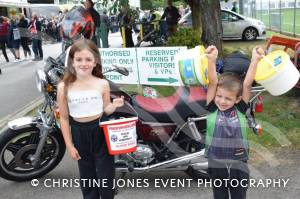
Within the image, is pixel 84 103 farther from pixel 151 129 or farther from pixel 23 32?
pixel 23 32

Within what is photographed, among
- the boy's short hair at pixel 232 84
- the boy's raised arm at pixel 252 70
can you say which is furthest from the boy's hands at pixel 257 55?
the boy's short hair at pixel 232 84

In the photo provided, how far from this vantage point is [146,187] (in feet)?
12.4

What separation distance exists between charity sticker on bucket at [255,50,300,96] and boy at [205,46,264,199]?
0.07m

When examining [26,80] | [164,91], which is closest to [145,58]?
[164,91]

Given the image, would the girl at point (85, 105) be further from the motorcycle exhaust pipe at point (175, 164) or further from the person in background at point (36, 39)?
the person in background at point (36, 39)

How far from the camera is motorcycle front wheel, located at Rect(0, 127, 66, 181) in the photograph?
382 centimetres

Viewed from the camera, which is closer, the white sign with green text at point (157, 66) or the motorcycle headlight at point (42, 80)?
the motorcycle headlight at point (42, 80)

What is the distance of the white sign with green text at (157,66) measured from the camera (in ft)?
19.7

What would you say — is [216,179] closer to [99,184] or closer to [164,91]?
[99,184]

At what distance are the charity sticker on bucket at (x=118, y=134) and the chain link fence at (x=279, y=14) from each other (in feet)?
42.4

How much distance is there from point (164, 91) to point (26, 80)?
5.31 m

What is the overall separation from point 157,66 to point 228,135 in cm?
363

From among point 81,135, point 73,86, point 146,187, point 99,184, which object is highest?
point 73,86

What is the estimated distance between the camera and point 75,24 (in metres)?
4.72
